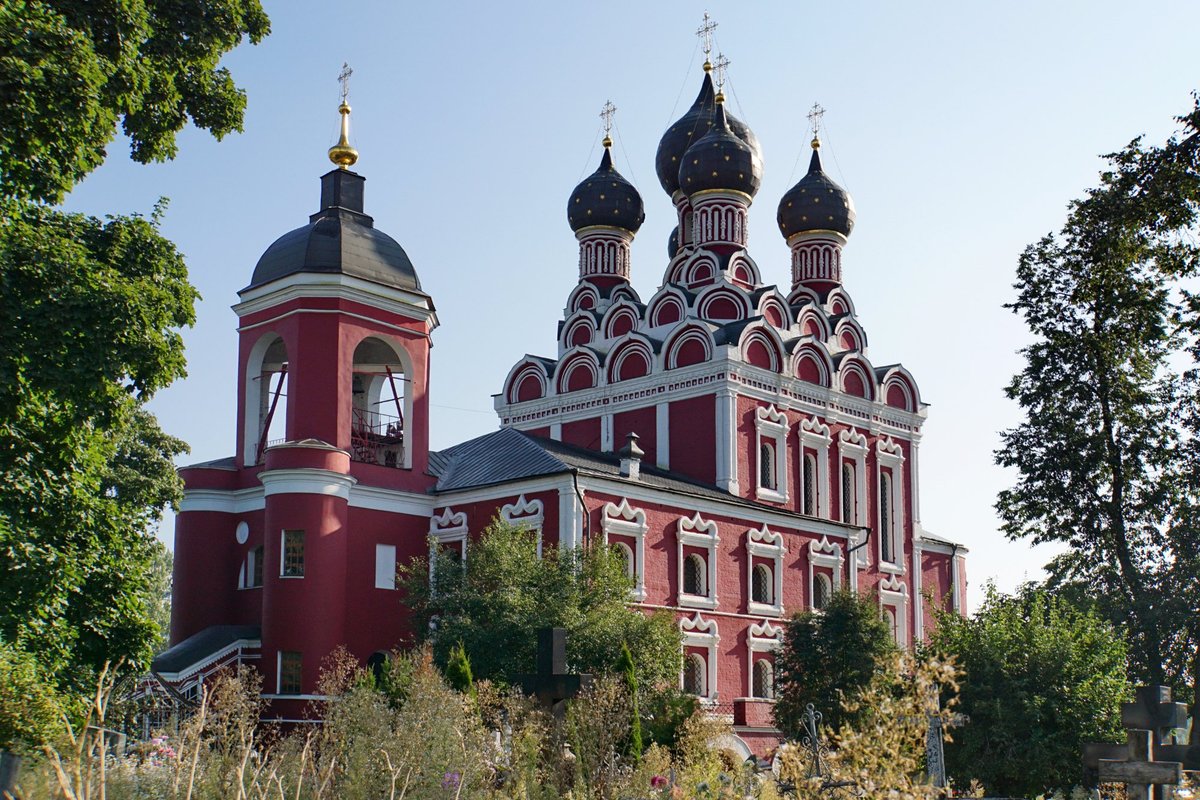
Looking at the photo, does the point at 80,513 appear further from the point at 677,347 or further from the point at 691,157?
the point at 691,157

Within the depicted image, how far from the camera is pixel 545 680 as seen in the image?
1297 centimetres

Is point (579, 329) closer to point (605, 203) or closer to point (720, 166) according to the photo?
point (605, 203)

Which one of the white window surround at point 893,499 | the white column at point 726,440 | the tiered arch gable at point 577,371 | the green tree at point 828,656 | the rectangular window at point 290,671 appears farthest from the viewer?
the white window surround at point 893,499

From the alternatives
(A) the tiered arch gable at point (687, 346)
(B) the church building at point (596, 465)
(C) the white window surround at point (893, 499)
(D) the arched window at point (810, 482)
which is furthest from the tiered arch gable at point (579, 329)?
(C) the white window surround at point (893, 499)

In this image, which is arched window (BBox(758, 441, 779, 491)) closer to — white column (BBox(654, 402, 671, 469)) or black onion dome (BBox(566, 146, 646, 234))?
white column (BBox(654, 402, 671, 469))

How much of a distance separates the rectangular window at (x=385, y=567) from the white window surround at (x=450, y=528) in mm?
884

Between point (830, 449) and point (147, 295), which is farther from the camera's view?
point (830, 449)

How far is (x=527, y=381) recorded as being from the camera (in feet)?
110

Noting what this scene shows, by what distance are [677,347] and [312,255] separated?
8.87m

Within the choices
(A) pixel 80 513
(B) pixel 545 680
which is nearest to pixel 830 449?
(B) pixel 545 680

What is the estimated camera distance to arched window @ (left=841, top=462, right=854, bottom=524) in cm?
3127

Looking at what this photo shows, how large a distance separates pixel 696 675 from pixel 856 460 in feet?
27.9

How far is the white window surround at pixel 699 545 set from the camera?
83.3 ft

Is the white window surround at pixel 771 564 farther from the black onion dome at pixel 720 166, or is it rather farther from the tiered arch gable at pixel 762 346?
the black onion dome at pixel 720 166
